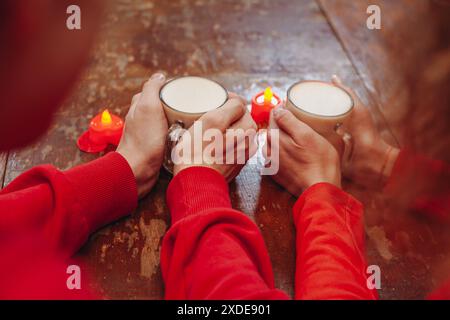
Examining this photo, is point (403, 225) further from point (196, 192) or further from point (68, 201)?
point (68, 201)

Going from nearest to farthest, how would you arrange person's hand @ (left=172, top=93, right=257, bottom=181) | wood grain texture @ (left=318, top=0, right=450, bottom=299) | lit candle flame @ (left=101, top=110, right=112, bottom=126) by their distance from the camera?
wood grain texture @ (left=318, top=0, right=450, bottom=299)
person's hand @ (left=172, top=93, right=257, bottom=181)
lit candle flame @ (left=101, top=110, right=112, bottom=126)

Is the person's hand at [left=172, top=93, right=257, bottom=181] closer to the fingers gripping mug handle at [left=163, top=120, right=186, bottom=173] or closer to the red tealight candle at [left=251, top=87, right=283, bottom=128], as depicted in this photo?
the fingers gripping mug handle at [left=163, top=120, right=186, bottom=173]

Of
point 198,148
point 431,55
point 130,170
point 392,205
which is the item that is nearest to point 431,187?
point 392,205

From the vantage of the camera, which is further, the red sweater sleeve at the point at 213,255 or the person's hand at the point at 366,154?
the person's hand at the point at 366,154

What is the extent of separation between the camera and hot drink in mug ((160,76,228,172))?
869mm

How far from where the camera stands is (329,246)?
0.72 m

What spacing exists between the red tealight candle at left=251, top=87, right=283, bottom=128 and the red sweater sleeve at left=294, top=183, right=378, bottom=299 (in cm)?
26

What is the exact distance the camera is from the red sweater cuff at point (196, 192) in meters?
0.76

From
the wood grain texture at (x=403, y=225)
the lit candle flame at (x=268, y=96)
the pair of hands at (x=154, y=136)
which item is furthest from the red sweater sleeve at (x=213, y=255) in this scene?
the lit candle flame at (x=268, y=96)

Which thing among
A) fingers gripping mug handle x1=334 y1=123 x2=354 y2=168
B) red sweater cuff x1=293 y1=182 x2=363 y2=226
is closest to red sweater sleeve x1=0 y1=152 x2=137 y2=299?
red sweater cuff x1=293 y1=182 x2=363 y2=226

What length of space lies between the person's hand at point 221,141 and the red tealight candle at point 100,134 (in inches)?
6.6

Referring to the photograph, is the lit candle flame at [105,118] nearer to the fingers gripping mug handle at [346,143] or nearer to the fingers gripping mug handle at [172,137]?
the fingers gripping mug handle at [172,137]

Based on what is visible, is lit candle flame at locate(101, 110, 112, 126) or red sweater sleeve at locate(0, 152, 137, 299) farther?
lit candle flame at locate(101, 110, 112, 126)
